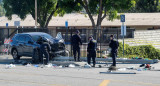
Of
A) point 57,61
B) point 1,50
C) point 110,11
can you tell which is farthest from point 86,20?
point 57,61

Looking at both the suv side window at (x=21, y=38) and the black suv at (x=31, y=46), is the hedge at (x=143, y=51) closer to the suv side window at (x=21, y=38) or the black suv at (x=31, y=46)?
the black suv at (x=31, y=46)

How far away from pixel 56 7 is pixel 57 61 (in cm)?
3159

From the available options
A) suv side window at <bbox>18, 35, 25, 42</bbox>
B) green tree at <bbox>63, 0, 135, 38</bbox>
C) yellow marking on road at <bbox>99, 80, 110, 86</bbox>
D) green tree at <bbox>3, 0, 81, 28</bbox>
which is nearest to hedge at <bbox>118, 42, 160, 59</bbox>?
suv side window at <bbox>18, 35, 25, 42</bbox>

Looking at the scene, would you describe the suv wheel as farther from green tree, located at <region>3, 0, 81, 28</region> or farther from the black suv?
green tree, located at <region>3, 0, 81, 28</region>

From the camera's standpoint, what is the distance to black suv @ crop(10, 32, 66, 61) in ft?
71.4

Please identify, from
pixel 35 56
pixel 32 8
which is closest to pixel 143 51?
pixel 35 56

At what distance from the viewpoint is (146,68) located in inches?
703

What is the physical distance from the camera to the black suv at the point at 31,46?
21.8m

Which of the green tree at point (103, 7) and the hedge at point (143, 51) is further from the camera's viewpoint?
the green tree at point (103, 7)

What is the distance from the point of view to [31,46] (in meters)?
22.0

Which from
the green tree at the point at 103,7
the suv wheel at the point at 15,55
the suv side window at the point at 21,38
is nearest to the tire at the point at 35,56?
the suv side window at the point at 21,38

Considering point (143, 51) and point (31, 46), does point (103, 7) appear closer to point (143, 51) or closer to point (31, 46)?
point (143, 51)

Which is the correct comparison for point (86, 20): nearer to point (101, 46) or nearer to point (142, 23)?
point (142, 23)

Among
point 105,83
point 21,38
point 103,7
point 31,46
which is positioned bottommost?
point 105,83
